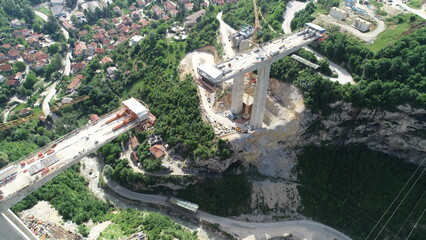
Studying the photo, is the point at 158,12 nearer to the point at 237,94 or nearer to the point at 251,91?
the point at 251,91

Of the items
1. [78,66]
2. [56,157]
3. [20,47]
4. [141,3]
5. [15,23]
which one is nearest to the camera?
[56,157]

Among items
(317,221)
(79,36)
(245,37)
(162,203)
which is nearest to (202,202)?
(162,203)

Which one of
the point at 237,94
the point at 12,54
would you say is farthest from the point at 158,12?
the point at 237,94


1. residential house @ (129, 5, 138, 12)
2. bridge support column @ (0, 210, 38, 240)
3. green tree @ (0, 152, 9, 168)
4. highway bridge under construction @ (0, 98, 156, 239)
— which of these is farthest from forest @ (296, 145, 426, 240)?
residential house @ (129, 5, 138, 12)

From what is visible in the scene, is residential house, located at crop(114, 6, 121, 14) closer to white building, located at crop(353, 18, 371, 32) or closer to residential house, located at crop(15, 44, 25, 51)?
residential house, located at crop(15, 44, 25, 51)

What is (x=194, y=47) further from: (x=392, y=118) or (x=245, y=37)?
(x=392, y=118)
